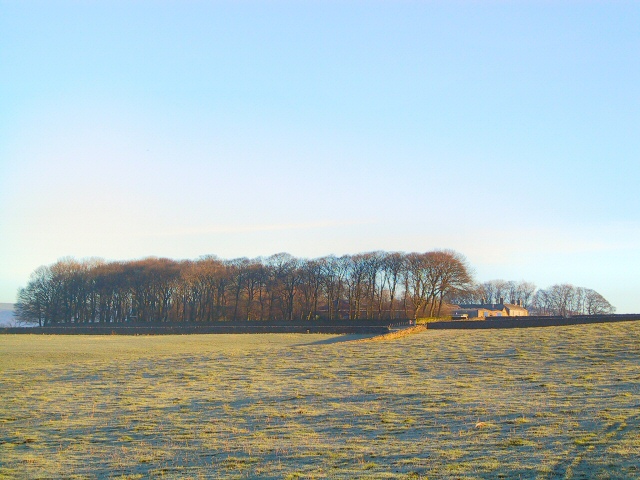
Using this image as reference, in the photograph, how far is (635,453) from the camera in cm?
1241

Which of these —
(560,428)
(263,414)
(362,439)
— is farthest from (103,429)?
(560,428)

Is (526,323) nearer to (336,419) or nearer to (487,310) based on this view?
(336,419)

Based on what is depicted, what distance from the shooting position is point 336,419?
18.0m

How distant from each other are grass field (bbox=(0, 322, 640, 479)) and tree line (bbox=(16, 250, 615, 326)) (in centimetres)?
8457

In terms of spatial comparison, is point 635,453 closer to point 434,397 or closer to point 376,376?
point 434,397

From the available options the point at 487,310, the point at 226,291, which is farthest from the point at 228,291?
the point at 487,310

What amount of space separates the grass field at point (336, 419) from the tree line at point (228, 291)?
84.6 meters

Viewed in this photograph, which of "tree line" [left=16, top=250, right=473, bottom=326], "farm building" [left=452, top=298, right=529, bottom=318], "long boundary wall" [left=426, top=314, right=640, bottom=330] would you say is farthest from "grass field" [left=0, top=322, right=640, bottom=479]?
"farm building" [left=452, top=298, right=529, bottom=318]

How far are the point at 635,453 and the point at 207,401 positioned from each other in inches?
A: 542

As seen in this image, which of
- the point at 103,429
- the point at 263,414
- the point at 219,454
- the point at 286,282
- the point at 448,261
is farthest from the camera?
the point at 286,282

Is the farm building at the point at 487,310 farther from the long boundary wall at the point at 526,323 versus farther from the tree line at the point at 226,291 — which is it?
the long boundary wall at the point at 526,323

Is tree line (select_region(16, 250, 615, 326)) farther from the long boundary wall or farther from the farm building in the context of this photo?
the long boundary wall

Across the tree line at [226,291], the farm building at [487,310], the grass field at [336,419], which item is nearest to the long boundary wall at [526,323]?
the grass field at [336,419]

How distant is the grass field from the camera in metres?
13.1
